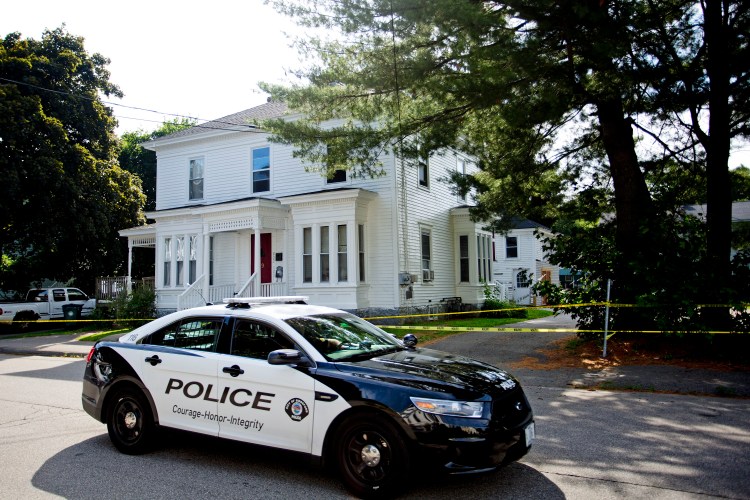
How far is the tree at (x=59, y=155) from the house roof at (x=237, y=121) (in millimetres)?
4370

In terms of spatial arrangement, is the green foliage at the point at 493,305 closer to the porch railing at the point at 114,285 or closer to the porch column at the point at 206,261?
the porch column at the point at 206,261

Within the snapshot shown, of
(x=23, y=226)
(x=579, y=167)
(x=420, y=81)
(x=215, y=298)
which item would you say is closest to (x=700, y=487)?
(x=420, y=81)

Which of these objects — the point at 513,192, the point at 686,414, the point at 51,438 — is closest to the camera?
the point at 51,438

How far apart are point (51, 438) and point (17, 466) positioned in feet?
3.42

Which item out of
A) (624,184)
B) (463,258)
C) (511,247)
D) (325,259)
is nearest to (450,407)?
(624,184)

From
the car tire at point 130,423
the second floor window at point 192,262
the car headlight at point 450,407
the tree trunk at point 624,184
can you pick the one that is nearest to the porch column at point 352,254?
the second floor window at point 192,262

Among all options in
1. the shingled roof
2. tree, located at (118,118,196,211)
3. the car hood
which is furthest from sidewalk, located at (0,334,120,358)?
tree, located at (118,118,196,211)

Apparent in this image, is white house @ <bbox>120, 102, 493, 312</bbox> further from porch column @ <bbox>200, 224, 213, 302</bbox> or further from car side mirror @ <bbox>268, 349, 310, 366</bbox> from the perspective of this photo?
car side mirror @ <bbox>268, 349, 310, 366</bbox>

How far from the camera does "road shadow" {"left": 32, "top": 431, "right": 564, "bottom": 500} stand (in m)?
4.54

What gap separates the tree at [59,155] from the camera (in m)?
22.9

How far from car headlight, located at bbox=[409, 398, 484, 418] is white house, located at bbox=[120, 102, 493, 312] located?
13.0m

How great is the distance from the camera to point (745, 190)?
1609cm

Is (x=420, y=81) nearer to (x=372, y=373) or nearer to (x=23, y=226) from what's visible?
(x=372, y=373)

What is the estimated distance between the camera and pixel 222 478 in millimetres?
4957
